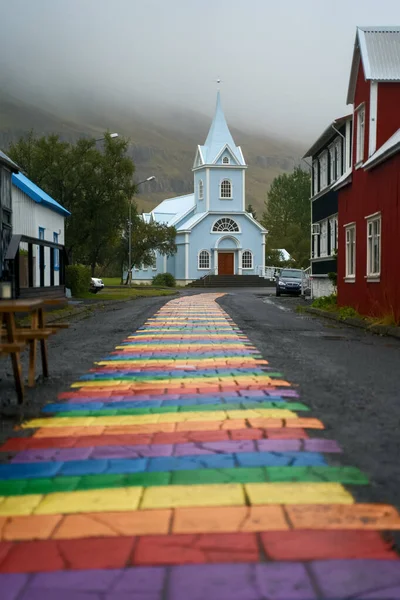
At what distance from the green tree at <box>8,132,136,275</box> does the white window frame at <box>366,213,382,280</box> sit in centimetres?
1964

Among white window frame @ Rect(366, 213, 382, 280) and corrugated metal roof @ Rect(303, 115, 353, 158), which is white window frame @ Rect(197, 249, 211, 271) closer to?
corrugated metal roof @ Rect(303, 115, 353, 158)

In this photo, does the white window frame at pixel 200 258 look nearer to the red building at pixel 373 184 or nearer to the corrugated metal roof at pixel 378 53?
the red building at pixel 373 184

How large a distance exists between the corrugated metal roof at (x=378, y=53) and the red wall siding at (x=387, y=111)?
0.30m

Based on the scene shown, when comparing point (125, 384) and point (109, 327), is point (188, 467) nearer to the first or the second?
point (125, 384)

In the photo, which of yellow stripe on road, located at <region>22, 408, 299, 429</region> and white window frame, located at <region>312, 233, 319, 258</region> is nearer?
yellow stripe on road, located at <region>22, 408, 299, 429</region>

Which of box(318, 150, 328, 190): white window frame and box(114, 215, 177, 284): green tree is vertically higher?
box(318, 150, 328, 190): white window frame

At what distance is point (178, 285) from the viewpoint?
69.3m

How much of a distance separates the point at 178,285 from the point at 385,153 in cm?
5298

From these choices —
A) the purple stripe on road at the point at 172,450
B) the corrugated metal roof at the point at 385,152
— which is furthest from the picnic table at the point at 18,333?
the corrugated metal roof at the point at 385,152

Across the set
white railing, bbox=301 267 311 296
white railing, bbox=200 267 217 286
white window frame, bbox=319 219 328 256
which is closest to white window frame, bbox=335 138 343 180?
white window frame, bbox=319 219 328 256

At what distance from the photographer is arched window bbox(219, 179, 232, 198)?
2734 inches

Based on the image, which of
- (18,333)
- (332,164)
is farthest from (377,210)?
(332,164)

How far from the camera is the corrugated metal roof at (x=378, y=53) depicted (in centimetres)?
1964

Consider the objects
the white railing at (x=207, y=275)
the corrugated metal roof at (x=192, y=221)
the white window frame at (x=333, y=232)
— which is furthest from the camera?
the corrugated metal roof at (x=192, y=221)
